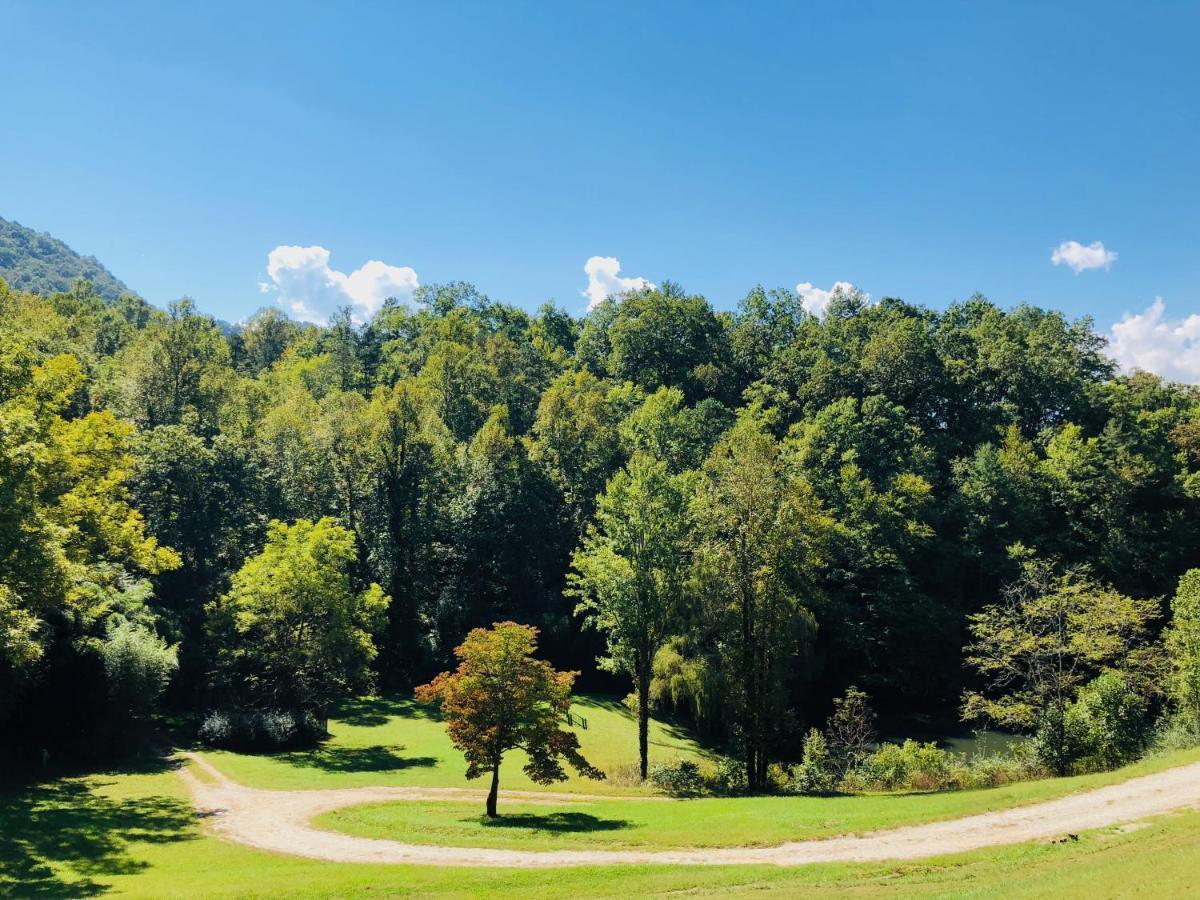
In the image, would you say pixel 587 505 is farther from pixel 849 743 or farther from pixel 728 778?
pixel 728 778

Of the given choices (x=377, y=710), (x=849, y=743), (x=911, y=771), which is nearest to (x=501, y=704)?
(x=911, y=771)

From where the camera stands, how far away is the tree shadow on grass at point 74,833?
15.0 metres

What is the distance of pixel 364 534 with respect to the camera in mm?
55000

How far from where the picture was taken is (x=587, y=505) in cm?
6103

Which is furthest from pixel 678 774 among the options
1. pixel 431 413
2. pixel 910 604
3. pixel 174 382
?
pixel 174 382

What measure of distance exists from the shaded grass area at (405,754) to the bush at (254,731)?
3.41ft

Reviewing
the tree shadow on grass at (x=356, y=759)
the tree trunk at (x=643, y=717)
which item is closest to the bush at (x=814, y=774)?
the tree trunk at (x=643, y=717)

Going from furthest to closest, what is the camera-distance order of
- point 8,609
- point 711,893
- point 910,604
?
1. point 910,604
2. point 8,609
3. point 711,893

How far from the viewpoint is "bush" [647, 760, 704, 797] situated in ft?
90.0

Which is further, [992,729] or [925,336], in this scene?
[925,336]

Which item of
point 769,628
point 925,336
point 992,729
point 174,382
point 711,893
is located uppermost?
point 925,336

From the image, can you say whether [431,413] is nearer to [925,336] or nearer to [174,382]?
[174,382]

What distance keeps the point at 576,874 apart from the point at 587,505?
4566 centimetres

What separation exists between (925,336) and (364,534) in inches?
2375
